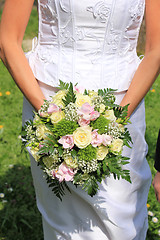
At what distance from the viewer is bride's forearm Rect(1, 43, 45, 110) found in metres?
2.48

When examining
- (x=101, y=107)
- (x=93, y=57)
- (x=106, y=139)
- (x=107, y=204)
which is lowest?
(x=107, y=204)

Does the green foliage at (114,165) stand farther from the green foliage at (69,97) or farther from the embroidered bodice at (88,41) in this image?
the embroidered bodice at (88,41)

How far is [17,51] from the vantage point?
2482 millimetres

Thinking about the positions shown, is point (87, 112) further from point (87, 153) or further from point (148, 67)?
point (148, 67)

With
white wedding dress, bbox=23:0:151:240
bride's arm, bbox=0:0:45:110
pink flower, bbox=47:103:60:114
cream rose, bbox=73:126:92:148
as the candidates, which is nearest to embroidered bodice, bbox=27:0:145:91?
white wedding dress, bbox=23:0:151:240

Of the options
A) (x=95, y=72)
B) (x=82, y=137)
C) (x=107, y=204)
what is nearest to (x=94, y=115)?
(x=82, y=137)

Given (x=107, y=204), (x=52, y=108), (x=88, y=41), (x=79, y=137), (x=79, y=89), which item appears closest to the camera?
(x=79, y=137)

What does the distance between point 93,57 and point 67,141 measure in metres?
0.74

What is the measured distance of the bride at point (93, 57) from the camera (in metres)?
2.40

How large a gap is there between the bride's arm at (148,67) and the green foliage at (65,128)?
62cm

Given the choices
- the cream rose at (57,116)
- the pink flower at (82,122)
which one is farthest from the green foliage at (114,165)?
the cream rose at (57,116)

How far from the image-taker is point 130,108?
8.34 ft

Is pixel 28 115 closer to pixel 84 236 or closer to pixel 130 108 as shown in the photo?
pixel 130 108

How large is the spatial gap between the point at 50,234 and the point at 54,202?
425 mm
